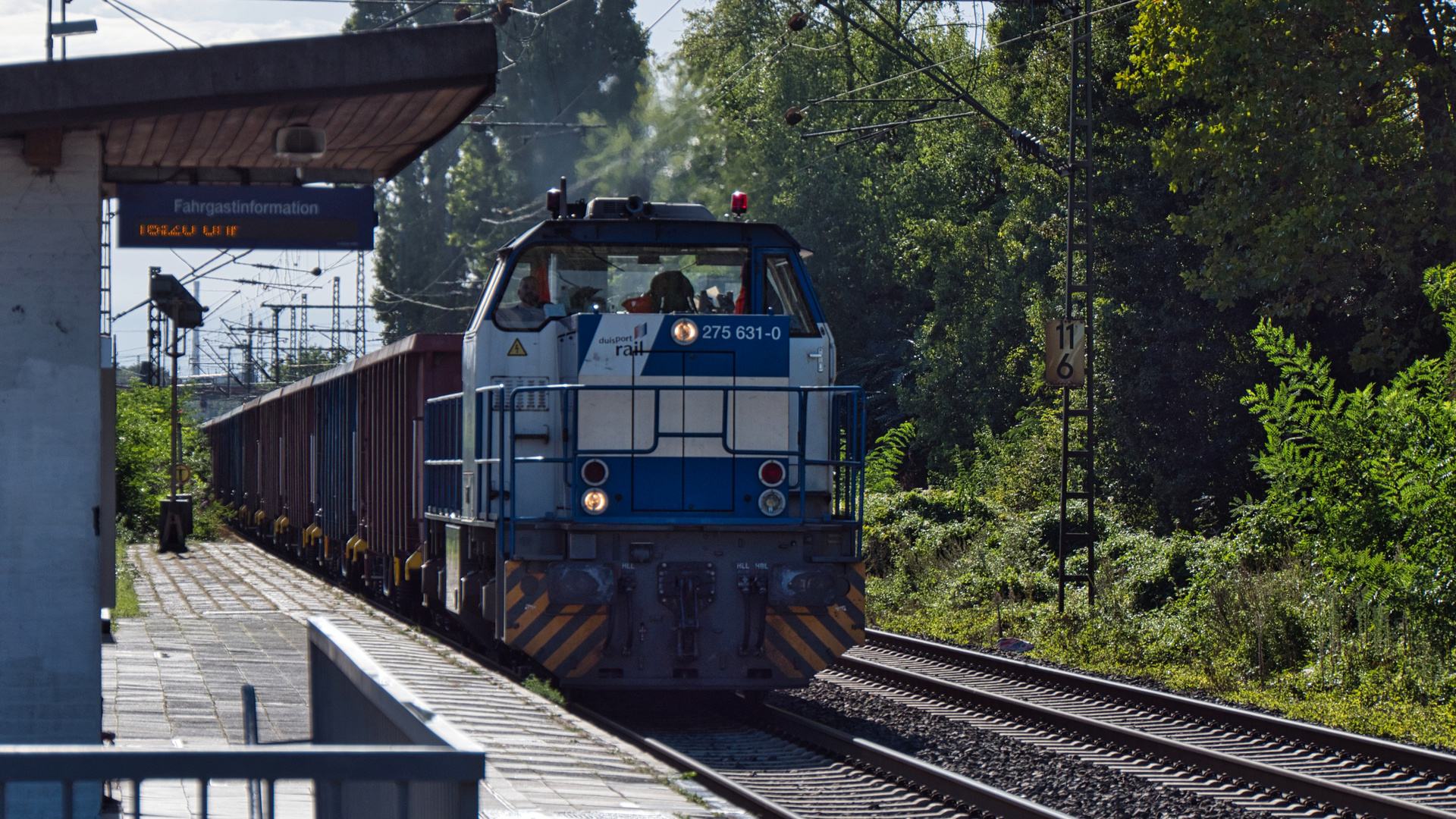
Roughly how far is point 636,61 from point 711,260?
189ft

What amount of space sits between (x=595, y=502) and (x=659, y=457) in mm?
563

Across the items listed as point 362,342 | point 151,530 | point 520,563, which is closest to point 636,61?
point 362,342

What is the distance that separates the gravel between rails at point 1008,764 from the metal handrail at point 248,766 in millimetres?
5404

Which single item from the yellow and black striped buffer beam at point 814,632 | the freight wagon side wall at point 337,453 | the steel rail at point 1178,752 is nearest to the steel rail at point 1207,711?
the steel rail at point 1178,752

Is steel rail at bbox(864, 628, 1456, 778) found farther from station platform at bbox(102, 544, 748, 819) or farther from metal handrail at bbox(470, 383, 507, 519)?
metal handrail at bbox(470, 383, 507, 519)

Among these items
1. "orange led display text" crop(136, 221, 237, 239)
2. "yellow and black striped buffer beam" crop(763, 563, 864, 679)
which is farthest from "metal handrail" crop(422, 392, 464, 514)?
"orange led display text" crop(136, 221, 237, 239)

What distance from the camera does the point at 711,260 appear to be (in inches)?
415

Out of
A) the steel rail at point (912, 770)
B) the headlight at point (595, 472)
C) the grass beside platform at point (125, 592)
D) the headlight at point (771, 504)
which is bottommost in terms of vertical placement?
the grass beside platform at point (125, 592)

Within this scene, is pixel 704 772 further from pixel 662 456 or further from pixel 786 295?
pixel 786 295

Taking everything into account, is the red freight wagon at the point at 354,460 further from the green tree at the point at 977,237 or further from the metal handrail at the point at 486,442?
the green tree at the point at 977,237

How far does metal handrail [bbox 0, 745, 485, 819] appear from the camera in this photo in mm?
2926

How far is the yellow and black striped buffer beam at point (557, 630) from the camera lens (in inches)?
380

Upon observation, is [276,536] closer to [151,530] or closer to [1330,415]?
[151,530]

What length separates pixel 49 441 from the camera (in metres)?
6.26
